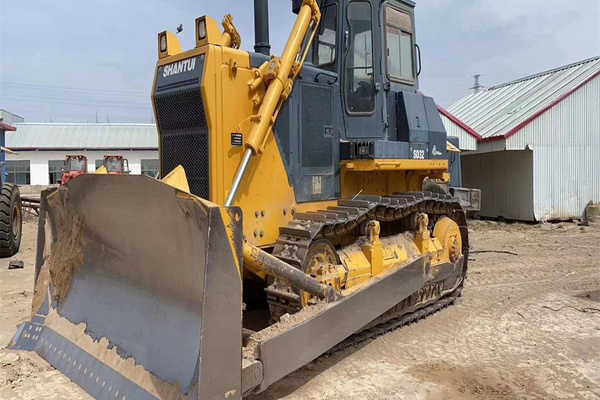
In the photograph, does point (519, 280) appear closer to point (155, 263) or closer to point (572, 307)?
point (572, 307)

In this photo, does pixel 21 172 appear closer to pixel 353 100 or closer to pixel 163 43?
pixel 163 43

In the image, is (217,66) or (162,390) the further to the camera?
(217,66)

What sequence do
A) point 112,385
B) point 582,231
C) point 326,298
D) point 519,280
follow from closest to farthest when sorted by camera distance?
point 112,385 < point 326,298 < point 519,280 < point 582,231

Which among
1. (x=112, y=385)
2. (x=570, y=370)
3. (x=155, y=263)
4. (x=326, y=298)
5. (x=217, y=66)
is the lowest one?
(x=570, y=370)

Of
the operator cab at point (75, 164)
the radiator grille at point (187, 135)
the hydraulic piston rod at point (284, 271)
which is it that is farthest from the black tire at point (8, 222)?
the operator cab at point (75, 164)

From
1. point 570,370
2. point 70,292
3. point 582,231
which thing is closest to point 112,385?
point 70,292

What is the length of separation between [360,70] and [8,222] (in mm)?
7909

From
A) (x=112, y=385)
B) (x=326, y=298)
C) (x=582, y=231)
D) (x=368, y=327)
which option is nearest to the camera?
(x=112, y=385)

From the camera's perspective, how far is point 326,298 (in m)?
4.23

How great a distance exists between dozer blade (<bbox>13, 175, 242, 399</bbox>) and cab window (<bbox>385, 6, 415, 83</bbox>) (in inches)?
137

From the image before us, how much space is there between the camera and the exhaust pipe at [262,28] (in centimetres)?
504

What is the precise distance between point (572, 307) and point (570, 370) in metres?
2.26

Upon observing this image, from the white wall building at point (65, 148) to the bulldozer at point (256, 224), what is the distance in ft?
104

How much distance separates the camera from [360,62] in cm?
559
